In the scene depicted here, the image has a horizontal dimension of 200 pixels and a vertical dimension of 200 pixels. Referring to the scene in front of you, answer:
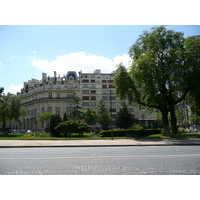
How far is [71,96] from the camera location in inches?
2943

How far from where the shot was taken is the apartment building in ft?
243

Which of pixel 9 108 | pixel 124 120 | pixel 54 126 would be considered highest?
pixel 9 108

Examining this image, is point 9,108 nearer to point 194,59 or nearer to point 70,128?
point 70,128

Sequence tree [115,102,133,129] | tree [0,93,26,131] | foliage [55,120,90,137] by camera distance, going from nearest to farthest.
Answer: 1. foliage [55,120,90,137]
2. tree [0,93,26,131]
3. tree [115,102,133,129]

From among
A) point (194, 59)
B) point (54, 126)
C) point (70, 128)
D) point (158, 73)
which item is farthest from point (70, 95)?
point (194, 59)

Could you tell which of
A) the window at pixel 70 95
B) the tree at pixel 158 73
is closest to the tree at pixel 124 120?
the window at pixel 70 95

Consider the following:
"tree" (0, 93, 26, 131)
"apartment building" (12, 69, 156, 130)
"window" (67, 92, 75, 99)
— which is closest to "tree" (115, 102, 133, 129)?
"apartment building" (12, 69, 156, 130)

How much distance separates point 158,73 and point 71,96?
2016 inches

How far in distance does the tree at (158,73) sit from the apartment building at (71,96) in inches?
1696

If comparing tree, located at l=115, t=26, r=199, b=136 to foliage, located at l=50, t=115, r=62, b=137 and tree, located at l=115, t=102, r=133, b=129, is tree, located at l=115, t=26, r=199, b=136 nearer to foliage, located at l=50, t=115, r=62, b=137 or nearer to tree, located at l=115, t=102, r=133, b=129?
foliage, located at l=50, t=115, r=62, b=137

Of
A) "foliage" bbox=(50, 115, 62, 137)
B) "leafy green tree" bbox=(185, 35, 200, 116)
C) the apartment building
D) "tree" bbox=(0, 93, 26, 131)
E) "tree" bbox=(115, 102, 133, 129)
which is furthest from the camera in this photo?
the apartment building

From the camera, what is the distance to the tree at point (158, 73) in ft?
87.4

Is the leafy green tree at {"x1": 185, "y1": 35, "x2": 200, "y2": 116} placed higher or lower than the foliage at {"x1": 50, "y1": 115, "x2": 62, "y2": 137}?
higher

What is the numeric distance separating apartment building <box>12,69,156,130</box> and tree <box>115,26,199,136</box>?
43.1m
